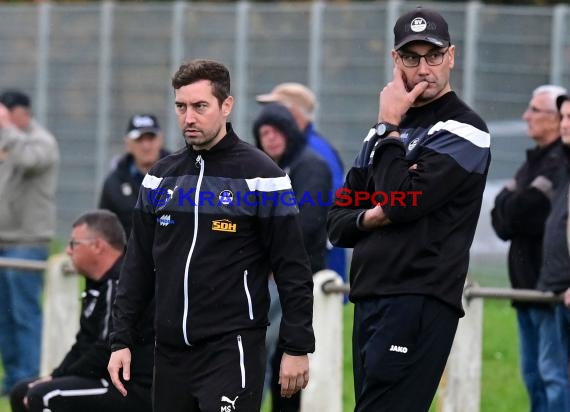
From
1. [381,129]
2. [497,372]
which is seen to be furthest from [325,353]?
[381,129]

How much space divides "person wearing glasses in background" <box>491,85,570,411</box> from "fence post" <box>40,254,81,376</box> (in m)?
3.11

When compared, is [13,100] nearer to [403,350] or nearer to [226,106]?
[226,106]

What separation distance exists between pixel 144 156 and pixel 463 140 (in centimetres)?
545

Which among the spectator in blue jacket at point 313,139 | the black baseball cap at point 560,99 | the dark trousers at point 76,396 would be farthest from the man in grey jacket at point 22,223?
the black baseball cap at point 560,99

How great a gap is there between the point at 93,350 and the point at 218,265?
1883 mm

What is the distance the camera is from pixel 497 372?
10914mm

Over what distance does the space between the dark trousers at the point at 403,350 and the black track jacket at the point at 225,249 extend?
1.43 feet

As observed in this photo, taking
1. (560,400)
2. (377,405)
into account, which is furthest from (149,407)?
(560,400)

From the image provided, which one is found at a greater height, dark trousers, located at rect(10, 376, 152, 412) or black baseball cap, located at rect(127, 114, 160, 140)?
black baseball cap, located at rect(127, 114, 160, 140)

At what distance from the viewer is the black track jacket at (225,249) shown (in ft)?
19.9

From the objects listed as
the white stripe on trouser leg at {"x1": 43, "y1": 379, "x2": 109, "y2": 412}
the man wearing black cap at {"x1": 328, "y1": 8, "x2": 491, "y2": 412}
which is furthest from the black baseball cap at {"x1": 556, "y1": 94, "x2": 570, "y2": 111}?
the white stripe on trouser leg at {"x1": 43, "y1": 379, "x2": 109, "y2": 412}

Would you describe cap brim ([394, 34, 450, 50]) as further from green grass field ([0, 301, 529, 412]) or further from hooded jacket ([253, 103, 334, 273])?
green grass field ([0, 301, 529, 412])

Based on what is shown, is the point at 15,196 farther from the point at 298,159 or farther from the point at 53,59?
the point at 53,59

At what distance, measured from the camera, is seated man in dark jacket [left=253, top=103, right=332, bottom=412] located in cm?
912
